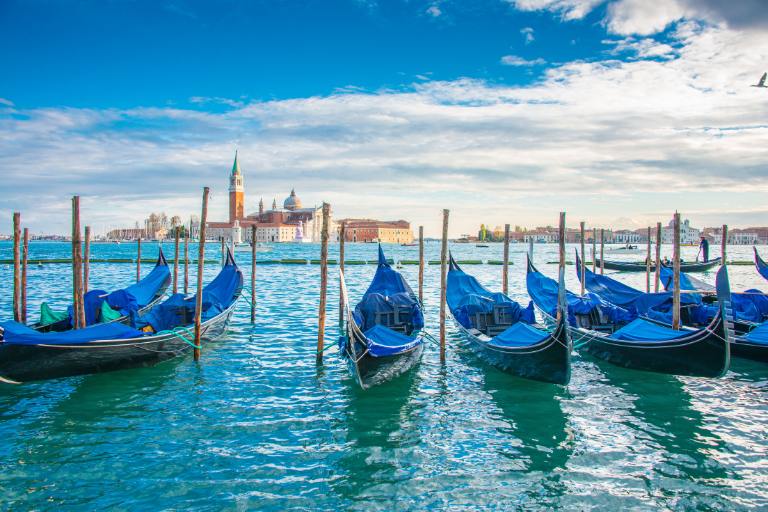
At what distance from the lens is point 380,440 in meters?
4.72

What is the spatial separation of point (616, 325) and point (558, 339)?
128 inches

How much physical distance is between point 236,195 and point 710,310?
88011 millimetres

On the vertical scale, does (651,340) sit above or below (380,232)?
below

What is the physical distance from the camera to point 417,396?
19.5 feet

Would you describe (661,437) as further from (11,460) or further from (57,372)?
(57,372)

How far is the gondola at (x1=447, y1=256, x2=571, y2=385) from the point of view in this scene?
5.70 m

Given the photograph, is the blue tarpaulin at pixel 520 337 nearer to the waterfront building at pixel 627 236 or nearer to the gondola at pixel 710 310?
the gondola at pixel 710 310

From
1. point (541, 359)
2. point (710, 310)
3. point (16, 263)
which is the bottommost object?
point (541, 359)

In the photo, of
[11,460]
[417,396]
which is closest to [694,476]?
[417,396]

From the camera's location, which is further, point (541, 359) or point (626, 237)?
point (626, 237)

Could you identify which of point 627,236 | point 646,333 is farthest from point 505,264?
point 627,236

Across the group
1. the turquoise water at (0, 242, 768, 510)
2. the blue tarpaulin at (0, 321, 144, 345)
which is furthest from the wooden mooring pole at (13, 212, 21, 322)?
the turquoise water at (0, 242, 768, 510)

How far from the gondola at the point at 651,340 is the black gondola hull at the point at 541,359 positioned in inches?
56.7

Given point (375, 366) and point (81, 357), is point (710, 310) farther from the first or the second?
point (81, 357)
